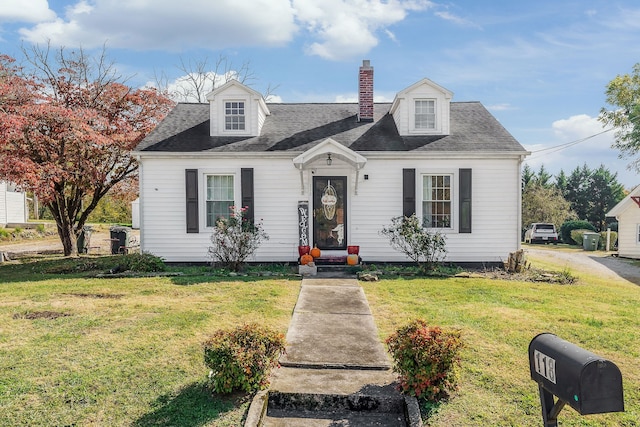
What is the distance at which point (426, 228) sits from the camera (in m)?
12.7

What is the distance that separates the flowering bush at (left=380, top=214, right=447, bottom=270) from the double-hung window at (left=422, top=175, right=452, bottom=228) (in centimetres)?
60

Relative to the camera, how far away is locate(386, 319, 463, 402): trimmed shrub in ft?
13.2

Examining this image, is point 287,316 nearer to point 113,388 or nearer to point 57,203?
point 113,388

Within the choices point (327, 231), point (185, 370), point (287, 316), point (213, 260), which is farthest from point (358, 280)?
point (185, 370)

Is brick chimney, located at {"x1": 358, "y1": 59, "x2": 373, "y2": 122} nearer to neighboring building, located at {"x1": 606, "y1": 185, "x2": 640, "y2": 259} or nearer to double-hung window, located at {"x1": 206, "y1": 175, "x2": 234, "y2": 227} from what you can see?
double-hung window, located at {"x1": 206, "y1": 175, "x2": 234, "y2": 227}

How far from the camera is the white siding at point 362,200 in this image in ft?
41.3

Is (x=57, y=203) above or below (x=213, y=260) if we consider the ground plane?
above

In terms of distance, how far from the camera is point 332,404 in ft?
13.5

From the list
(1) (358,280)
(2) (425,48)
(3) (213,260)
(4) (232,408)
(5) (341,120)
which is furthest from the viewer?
(5) (341,120)

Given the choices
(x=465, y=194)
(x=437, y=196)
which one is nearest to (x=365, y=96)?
(x=437, y=196)

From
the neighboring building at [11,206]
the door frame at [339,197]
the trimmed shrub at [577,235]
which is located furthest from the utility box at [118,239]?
the trimmed shrub at [577,235]

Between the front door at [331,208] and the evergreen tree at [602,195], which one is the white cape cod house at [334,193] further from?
the evergreen tree at [602,195]

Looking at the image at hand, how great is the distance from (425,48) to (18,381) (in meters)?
9.04

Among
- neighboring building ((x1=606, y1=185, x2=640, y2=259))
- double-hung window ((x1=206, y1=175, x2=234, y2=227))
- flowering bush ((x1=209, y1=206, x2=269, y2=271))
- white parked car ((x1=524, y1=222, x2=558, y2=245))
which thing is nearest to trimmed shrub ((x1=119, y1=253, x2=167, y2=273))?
flowering bush ((x1=209, y1=206, x2=269, y2=271))
